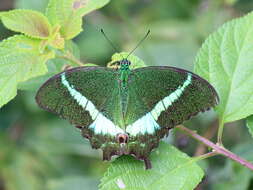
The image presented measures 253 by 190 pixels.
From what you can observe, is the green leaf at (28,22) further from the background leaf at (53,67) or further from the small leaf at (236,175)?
the small leaf at (236,175)

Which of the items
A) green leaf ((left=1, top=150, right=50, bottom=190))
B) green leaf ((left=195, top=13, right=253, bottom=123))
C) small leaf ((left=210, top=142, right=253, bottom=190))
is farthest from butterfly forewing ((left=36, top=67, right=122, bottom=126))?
green leaf ((left=1, top=150, right=50, bottom=190))

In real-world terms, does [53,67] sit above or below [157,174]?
above

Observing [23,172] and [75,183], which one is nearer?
[75,183]

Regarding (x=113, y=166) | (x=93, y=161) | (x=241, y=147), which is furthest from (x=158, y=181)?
(x=93, y=161)

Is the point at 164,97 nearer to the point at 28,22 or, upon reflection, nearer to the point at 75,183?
the point at 28,22

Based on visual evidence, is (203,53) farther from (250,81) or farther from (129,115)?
(129,115)

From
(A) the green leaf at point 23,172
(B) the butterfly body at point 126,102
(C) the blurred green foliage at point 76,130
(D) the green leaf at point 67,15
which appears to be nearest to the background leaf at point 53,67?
(D) the green leaf at point 67,15

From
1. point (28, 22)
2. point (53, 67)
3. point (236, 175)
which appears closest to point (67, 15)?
point (28, 22)
